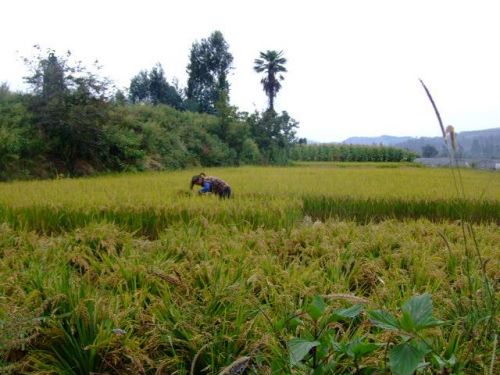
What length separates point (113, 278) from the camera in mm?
2150

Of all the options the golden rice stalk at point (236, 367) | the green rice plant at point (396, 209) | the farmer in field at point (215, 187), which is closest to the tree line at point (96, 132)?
the farmer in field at point (215, 187)

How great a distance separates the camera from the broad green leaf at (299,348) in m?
0.89

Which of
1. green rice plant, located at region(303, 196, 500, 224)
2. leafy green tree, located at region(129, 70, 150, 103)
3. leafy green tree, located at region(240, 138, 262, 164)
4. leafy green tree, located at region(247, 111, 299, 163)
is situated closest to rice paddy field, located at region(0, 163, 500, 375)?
green rice plant, located at region(303, 196, 500, 224)

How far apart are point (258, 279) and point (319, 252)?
0.79 m

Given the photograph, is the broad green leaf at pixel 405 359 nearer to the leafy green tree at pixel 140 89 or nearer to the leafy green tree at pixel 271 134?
the leafy green tree at pixel 271 134

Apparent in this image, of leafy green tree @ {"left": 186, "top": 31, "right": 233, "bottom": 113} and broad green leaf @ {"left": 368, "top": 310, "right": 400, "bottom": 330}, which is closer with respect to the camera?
broad green leaf @ {"left": 368, "top": 310, "right": 400, "bottom": 330}

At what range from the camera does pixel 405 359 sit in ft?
2.80

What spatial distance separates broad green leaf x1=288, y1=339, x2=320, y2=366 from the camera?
0.89m

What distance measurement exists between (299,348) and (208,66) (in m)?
34.3

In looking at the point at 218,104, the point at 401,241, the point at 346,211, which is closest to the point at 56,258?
the point at 401,241

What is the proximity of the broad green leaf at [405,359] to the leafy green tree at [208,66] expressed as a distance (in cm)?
3258

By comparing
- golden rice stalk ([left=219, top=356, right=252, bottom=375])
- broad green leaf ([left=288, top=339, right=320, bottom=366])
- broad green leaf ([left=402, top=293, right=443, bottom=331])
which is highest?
broad green leaf ([left=402, top=293, right=443, bottom=331])

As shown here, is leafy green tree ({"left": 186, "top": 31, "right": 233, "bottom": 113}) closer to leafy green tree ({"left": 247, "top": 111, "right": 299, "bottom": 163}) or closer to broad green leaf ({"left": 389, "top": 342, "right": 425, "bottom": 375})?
leafy green tree ({"left": 247, "top": 111, "right": 299, "bottom": 163})

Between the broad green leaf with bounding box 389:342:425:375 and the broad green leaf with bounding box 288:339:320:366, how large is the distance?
165 mm
